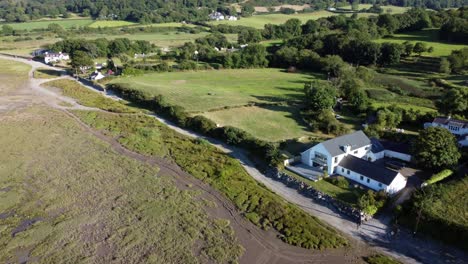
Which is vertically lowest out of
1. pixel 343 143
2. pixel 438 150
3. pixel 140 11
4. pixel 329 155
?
pixel 329 155

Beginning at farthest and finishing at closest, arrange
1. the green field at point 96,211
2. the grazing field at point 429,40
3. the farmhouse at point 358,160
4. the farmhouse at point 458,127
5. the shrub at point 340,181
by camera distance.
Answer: the grazing field at point 429,40 → the farmhouse at point 458,127 → the shrub at point 340,181 → the farmhouse at point 358,160 → the green field at point 96,211

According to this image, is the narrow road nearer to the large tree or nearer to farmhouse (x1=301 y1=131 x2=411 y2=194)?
farmhouse (x1=301 y1=131 x2=411 y2=194)

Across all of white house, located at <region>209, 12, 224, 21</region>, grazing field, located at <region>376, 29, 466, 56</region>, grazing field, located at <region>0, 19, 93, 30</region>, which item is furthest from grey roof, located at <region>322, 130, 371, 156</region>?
grazing field, located at <region>0, 19, 93, 30</region>

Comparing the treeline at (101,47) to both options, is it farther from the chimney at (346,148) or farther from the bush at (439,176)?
the bush at (439,176)

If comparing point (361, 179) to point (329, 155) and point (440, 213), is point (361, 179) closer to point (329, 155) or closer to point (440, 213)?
point (329, 155)

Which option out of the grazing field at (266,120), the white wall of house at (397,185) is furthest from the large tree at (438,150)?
A: the grazing field at (266,120)

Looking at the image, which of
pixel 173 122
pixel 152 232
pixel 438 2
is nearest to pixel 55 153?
pixel 173 122

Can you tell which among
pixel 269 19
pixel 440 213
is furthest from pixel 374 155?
pixel 269 19

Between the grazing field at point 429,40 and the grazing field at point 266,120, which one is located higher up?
the grazing field at point 429,40
